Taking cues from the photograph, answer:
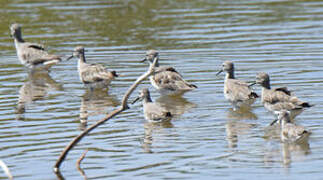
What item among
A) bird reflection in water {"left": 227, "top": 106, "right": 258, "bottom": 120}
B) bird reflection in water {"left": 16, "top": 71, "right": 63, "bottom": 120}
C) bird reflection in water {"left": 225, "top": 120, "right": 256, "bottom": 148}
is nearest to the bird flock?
bird reflection in water {"left": 227, "top": 106, "right": 258, "bottom": 120}

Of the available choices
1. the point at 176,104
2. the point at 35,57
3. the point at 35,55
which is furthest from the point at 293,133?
the point at 35,55

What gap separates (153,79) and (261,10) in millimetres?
10729

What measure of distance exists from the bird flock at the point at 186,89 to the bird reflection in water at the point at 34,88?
0.35 meters

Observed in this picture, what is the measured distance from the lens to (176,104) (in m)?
15.8

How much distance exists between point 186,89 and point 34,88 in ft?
12.1

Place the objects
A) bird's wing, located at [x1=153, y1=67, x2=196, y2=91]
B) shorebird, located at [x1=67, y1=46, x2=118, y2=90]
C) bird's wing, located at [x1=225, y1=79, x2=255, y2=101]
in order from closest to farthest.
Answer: bird's wing, located at [x1=225, y1=79, x2=255, y2=101], bird's wing, located at [x1=153, y1=67, x2=196, y2=91], shorebird, located at [x1=67, y1=46, x2=118, y2=90]

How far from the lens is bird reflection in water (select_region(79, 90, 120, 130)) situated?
14711mm

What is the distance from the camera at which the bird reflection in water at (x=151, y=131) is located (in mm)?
12094

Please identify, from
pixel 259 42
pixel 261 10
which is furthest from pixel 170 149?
pixel 261 10

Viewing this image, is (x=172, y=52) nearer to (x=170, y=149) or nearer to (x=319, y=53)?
(x=319, y=53)

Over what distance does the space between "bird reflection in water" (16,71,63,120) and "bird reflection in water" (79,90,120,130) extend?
87cm

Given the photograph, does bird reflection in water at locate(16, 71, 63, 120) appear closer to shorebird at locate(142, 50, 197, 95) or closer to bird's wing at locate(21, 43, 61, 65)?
bird's wing at locate(21, 43, 61, 65)

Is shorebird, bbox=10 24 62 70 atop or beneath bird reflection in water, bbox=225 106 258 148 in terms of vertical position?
atop

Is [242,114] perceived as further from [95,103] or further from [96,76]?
[96,76]
